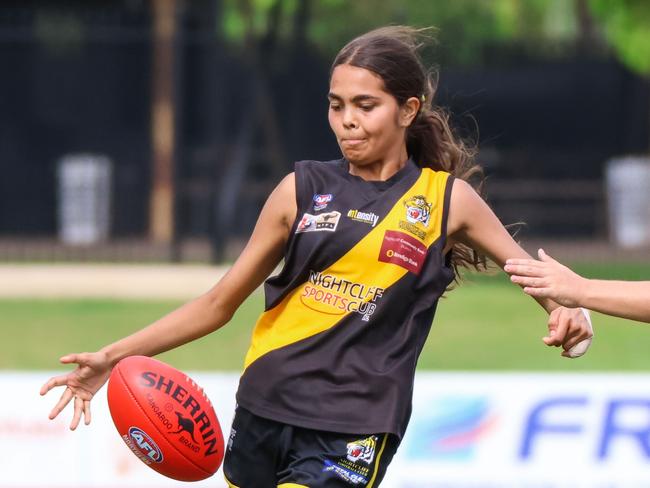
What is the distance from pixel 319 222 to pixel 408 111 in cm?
46

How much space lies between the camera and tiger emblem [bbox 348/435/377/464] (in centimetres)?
428

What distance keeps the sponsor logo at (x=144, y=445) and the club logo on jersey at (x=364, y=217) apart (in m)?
0.93

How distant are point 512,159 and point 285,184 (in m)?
19.0

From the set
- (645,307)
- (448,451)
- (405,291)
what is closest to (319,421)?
(405,291)

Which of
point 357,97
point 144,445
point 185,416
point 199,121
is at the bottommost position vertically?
point 199,121

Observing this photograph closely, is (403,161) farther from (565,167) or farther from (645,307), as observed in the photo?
(565,167)

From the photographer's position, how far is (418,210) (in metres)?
4.35

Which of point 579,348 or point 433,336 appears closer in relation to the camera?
point 579,348

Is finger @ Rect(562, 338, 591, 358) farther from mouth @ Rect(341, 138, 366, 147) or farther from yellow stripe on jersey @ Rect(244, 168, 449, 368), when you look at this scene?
mouth @ Rect(341, 138, 366, 147)

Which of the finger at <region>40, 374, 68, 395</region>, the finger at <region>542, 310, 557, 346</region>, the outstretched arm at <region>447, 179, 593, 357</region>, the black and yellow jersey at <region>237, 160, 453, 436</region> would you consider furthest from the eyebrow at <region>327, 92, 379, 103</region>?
the finger at <region>40, 374, 68, 395</region>

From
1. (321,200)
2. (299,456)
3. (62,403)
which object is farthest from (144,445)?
(321,200)

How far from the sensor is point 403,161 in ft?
14.8

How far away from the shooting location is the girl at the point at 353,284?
427 centimetres

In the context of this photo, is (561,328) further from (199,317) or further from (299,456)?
(199,317)
